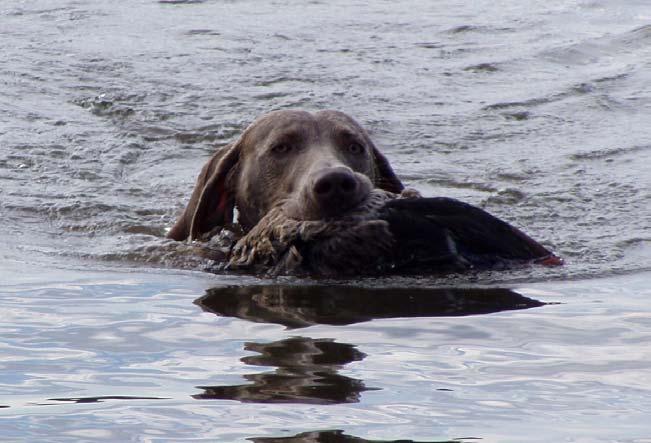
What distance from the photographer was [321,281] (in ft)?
18.3

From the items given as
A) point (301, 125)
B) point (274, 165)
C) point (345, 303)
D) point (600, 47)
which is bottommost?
point (345, 303)

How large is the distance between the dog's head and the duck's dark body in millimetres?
520

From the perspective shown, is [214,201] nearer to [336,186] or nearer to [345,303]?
[336,186]

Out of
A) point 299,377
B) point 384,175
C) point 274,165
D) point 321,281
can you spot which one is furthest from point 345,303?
point 384,175

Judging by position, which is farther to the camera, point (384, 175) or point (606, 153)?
point (606, 153)

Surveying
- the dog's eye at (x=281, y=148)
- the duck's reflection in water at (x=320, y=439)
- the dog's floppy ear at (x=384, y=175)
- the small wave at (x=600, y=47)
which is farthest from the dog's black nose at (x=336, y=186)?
the small wave at (x=600, y=47)

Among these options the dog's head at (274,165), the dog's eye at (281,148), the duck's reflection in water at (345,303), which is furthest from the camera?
the dog's eye at (281,148)

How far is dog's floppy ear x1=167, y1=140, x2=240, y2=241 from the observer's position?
708 cm

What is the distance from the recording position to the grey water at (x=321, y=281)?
3719 mm

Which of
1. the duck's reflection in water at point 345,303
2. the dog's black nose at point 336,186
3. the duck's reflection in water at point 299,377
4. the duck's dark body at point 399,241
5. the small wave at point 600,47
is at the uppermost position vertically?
the small wave at point 600,47

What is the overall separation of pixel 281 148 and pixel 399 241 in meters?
1.43

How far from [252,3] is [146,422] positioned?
38.9 ft

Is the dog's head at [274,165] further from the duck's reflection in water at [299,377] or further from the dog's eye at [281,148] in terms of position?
the duck's reflection in water at [299,377]

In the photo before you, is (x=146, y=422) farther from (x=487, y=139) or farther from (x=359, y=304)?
(x=487, y=139)
